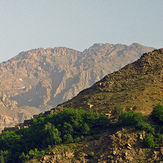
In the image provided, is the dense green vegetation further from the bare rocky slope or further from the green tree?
the green tree

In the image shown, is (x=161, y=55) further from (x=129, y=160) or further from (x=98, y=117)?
(x=129, y=160)

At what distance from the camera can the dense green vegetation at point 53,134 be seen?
56906mm

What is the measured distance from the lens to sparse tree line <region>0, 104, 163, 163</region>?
5286 cm

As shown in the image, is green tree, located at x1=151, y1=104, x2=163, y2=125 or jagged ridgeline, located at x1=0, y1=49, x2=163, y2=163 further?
green tree, located at x1=151, y1=104, x2=163, y2=125

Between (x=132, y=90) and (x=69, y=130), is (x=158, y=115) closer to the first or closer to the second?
(x=69, y=130)

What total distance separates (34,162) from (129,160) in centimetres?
1446

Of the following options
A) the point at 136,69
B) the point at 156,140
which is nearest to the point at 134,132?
the point at 156,140

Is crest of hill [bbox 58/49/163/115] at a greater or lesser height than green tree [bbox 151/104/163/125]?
greater

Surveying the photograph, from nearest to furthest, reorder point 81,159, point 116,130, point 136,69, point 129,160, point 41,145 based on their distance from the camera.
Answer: point 129,160
point 81,159
point 116,130
point 41,145
point 136,69

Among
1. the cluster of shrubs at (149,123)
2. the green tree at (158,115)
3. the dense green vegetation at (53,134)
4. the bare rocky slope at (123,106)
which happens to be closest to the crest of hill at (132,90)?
the bare rocky slope at (123,106)

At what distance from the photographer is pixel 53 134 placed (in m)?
57.0

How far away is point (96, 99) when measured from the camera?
2894 inches

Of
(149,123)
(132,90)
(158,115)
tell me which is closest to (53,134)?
(149,123)

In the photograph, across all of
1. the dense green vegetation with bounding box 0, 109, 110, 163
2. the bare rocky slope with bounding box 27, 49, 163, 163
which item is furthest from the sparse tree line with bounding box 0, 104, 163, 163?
the bare rocky slope with bounding box 27, 49, 163, 163
